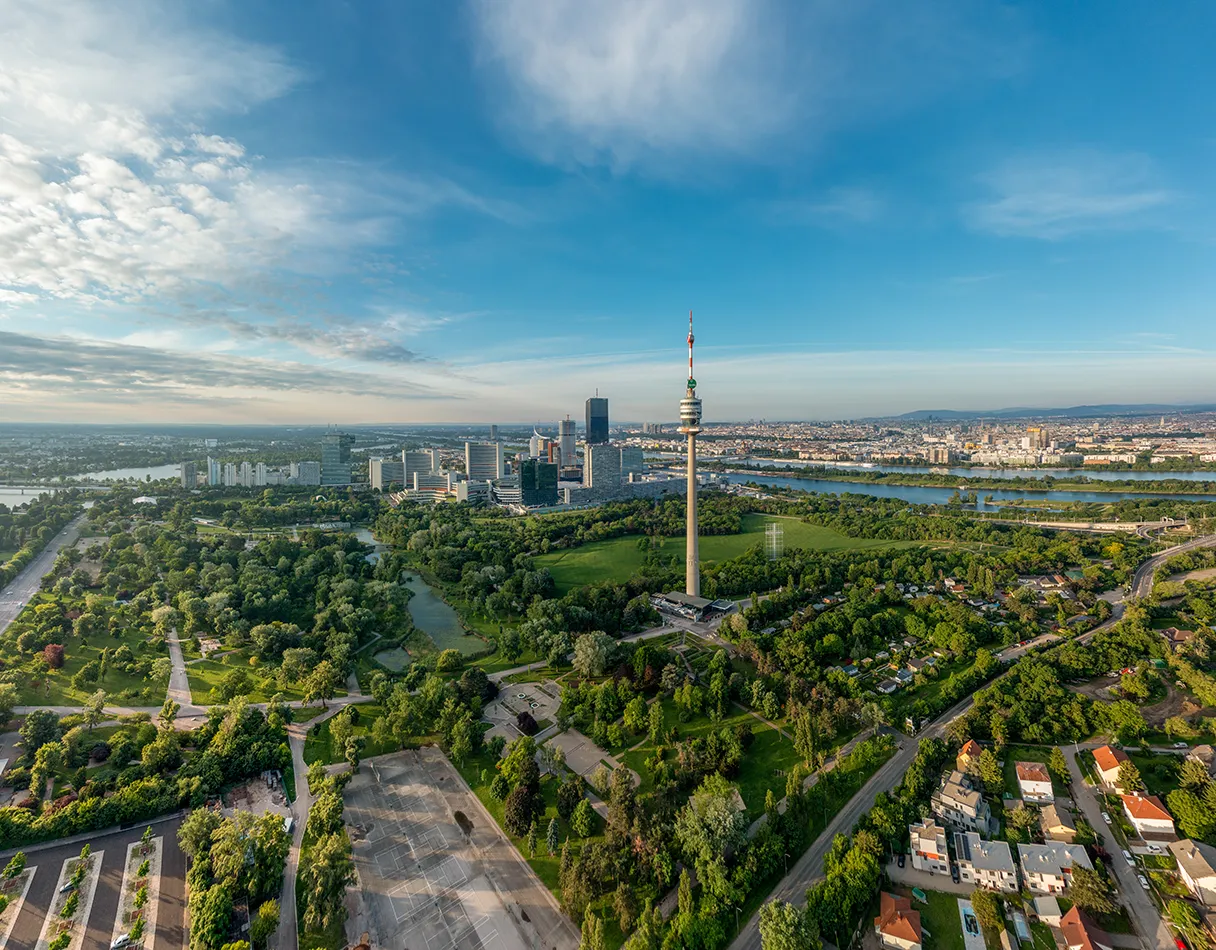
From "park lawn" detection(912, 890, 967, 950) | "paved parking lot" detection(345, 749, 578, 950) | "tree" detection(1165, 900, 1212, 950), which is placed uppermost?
"tree" detection(1165, 900, 1212, 950)

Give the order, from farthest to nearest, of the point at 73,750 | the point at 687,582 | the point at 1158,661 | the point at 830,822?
1. the point at 687,582
2. the point at 1158,661
3. the point at 73,750
4. the point at 830,822

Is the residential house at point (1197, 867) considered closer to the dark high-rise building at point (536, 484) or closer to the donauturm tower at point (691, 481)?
the donauturm tower at point (691, 481)

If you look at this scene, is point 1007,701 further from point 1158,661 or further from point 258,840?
point 258,840

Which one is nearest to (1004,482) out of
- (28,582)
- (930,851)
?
(930,851)

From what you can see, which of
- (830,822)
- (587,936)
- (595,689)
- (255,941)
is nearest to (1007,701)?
(830,822)

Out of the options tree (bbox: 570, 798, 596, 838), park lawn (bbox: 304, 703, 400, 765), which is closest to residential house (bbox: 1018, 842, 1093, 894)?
tree (bbox: 570, 798, 596, 838)

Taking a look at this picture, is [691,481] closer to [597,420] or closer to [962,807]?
[962,807]

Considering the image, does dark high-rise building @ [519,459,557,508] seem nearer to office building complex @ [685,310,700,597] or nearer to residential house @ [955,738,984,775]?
office building complex @ [685,310,700,597]
